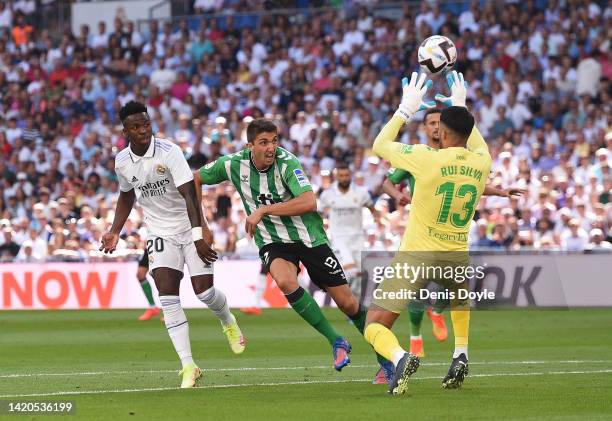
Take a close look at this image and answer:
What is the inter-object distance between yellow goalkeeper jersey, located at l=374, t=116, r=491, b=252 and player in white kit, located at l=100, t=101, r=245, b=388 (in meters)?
1.98

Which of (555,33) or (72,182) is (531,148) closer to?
(555,33)

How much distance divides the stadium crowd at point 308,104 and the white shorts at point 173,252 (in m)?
11.5

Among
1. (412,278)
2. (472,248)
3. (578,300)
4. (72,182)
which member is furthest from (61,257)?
(412,278)

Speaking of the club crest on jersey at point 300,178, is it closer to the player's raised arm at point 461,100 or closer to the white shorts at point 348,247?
the player's raised arm at point 461,100

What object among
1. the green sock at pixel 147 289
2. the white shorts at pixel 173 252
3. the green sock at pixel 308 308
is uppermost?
the white shorts at pixel 173 252

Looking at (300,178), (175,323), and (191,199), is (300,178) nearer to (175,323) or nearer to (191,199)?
(191,199)

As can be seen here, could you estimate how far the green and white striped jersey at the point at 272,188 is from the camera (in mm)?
11695

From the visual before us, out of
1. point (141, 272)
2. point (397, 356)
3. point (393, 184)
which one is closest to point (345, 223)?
point (141, 272)

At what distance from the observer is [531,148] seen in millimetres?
26219

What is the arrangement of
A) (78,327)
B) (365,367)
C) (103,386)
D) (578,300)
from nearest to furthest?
(103,386) → (365,367) → (78,327) → (578,300)

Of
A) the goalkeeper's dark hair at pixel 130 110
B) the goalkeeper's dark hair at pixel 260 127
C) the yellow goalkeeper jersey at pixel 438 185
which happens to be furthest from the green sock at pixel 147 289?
the yellow goalkeeper jersey at pixel 438 185

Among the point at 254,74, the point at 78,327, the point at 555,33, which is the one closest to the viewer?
the point at 78,327

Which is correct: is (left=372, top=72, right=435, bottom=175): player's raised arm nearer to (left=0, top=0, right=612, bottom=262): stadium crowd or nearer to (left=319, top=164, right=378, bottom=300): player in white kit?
(left=319, top=164, right=378, bottom=300): player in white kit

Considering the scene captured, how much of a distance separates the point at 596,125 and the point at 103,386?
16.3 m
